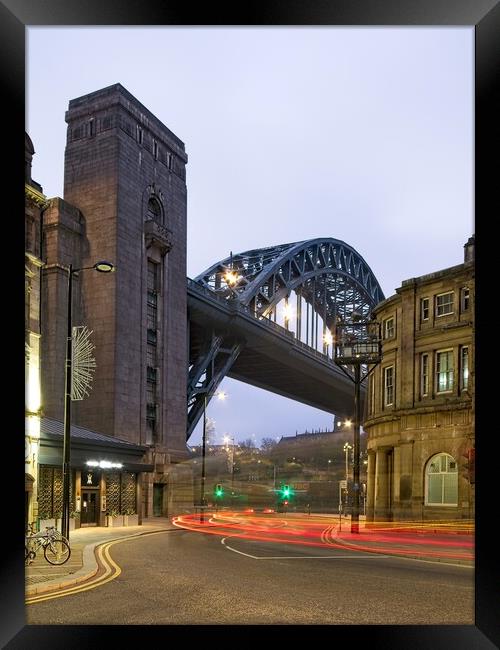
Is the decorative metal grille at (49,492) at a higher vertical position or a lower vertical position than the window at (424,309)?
lower

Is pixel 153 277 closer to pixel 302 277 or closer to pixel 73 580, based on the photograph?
pixel 73 580

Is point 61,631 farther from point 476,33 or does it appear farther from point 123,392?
point 123,392

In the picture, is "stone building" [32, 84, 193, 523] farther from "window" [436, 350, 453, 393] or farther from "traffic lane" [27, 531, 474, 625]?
"traffic lane" [27, 531, 474, 625]

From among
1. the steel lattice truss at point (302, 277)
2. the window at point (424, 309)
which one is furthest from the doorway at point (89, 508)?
the steel lattice truss at point (302, 277)

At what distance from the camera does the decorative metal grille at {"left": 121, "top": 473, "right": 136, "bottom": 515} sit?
46.4 m

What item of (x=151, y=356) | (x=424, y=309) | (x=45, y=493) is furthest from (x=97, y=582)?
(x=151, y=356)

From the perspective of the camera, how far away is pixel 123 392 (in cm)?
5506

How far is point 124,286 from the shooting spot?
5600 centimetres

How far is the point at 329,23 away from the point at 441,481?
36747 millimetres

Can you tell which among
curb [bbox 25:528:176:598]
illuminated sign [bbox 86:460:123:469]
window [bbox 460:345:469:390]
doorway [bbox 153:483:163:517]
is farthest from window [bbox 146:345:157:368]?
curb [bbox 25:528:176:598]

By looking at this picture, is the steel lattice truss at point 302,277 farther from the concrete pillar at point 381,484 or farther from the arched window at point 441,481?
the arched window at point 441,481

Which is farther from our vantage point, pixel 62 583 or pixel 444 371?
pixel 444 371

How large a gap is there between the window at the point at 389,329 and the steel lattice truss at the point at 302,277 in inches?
1500

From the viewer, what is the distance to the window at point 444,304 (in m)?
44.7
